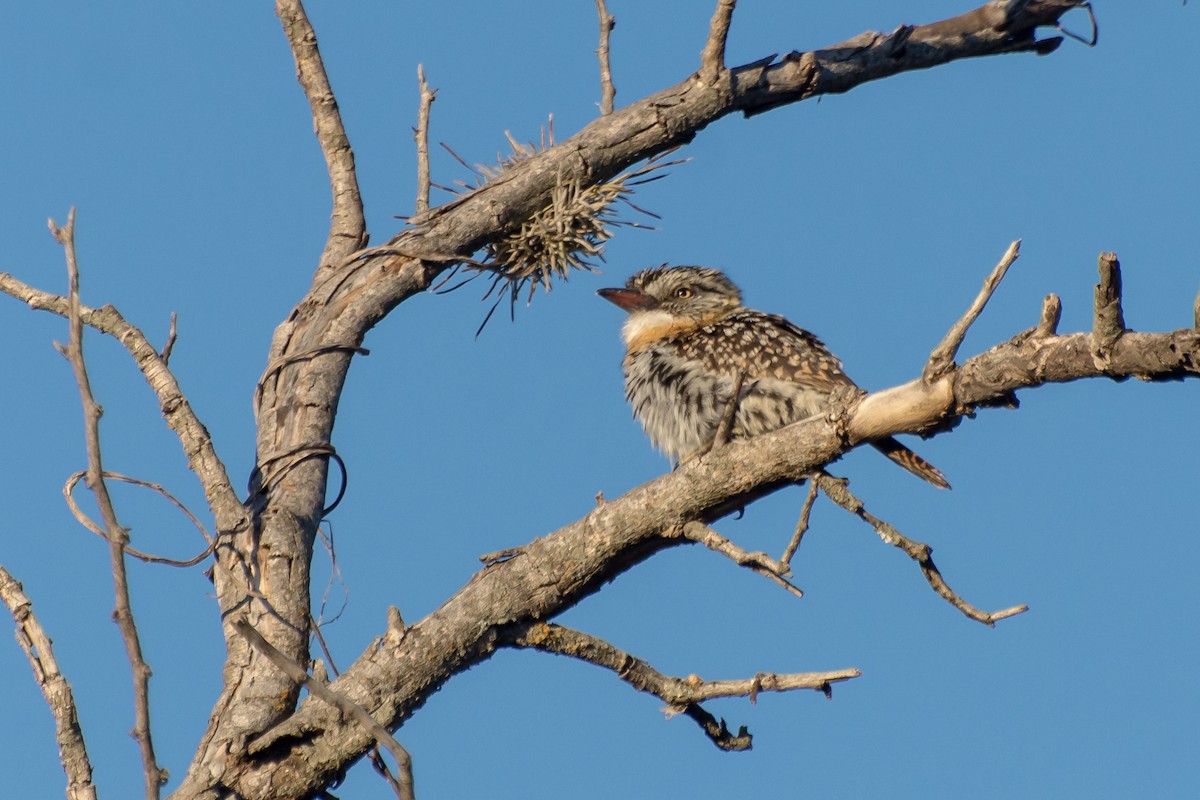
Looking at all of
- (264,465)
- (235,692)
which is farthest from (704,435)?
(235,692)

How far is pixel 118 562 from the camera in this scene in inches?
85.0

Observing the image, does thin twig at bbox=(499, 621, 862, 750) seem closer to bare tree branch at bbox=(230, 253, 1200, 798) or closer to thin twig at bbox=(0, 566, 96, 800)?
bare tree branch at bbox=(230, 253, 1200, 798)

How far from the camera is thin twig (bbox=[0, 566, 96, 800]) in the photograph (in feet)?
11.0

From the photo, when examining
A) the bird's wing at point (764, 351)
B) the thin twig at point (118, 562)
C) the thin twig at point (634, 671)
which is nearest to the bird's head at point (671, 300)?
the bird's wing at point (764, 351)

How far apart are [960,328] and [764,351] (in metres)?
2.11

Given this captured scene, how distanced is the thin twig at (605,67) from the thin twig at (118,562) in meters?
3.24

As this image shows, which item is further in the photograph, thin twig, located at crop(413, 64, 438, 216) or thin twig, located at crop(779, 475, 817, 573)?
thin twig, located at crop(413, 64, 438, 216)

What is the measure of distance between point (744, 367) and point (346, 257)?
5.76 ft

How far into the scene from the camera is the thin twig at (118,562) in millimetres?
2156

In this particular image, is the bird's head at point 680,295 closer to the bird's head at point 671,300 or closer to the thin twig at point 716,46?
the bird's head at point 671,300

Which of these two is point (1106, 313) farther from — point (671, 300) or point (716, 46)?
point (671, 300)

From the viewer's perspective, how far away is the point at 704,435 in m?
5.32

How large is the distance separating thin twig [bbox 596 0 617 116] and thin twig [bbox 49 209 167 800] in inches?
128

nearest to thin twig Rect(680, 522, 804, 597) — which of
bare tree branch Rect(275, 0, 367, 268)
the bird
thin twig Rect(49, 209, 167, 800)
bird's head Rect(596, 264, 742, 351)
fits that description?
the bird
